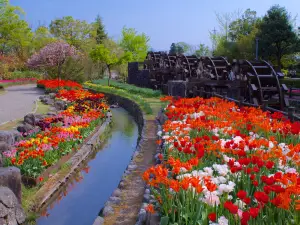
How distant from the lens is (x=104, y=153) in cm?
1070

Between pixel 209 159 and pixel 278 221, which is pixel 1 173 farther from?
pixel 278 221

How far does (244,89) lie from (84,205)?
28.9ft

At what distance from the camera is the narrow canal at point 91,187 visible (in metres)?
6.50

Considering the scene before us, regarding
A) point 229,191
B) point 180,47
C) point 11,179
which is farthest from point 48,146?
point 180,47

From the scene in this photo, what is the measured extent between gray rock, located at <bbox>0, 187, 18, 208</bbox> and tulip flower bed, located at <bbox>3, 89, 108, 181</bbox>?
148cm

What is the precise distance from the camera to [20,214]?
5.38 meters

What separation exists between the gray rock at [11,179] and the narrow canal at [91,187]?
94 centimetres

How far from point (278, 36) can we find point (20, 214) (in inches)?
1198

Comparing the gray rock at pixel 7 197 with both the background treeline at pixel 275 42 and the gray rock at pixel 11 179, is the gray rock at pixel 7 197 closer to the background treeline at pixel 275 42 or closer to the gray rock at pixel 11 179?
the gray rock at pixel 11 179

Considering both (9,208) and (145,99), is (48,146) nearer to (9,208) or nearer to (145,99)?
(9,208)

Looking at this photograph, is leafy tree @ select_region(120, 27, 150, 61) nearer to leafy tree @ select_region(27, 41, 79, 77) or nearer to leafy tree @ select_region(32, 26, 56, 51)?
leafy tree @ select_region(32, 26, 56, 51)

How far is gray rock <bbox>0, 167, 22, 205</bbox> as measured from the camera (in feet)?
17.5

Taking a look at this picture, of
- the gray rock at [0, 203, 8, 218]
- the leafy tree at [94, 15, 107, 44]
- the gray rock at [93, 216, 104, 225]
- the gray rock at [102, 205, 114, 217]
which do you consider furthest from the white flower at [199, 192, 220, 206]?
the leafy tree at [94, 15, 107, 44]

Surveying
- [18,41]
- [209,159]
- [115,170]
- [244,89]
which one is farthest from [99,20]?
[209,159]
